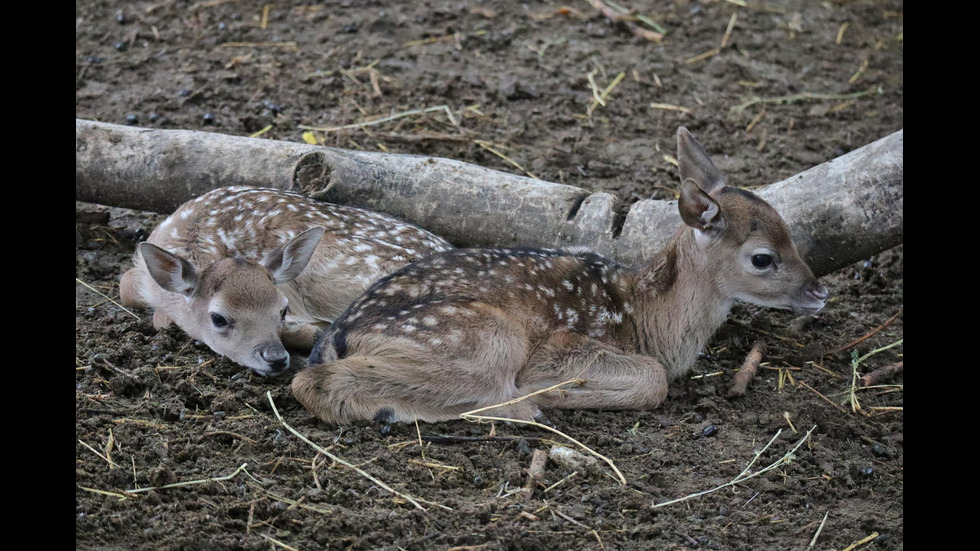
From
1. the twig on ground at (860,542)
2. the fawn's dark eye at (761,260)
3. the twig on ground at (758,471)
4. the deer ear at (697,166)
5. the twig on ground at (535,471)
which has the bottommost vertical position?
the twig on ground at (535,471)

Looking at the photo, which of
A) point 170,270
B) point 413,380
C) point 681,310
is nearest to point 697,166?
point 681,310

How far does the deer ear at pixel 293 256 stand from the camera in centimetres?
548

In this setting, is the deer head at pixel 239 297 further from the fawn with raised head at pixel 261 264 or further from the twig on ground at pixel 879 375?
the twig on ground at pixel 879 375

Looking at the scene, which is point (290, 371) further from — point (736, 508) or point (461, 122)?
point (461, 122)

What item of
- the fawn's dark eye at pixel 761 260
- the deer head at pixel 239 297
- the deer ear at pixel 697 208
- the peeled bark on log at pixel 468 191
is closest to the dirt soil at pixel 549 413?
the deer head at pixel 239 297

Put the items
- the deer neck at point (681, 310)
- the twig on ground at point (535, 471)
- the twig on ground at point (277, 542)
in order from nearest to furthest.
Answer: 1. the twig on ground at point (277, 542)
2. the twig on ground at point (535, 471)
3. the deer neck at point (681, 310)

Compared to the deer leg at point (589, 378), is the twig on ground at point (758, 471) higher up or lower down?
higher up

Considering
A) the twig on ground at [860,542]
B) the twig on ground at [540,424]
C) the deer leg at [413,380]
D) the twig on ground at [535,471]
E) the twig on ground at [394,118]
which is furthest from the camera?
the twig on ground at [394,118]

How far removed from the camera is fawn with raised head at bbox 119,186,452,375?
210 inches

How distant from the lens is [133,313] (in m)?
5.99

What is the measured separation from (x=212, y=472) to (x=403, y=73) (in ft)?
16.9

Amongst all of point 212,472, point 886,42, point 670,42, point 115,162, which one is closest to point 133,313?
point 115,162

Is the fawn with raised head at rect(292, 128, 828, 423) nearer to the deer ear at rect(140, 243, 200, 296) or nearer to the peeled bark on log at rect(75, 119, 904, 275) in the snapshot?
the peeled bark on log at rect(75, 119, 904, 275)

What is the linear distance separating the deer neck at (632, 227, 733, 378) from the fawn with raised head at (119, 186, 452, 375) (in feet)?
4.44
